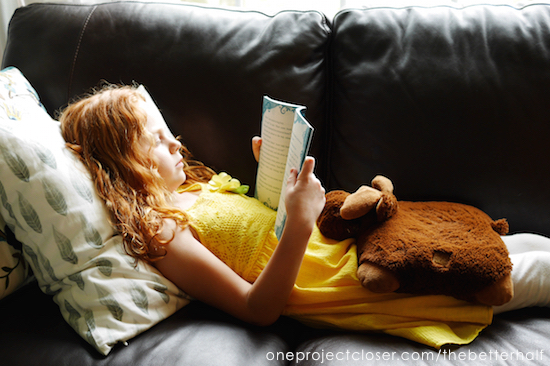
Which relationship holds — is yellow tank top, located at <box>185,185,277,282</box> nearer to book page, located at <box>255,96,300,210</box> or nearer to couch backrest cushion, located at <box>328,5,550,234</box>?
book page, located at <box>255,96,300,210</box>

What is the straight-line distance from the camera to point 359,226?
30.7 inches

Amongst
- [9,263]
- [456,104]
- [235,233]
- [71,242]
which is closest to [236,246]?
[235,233]

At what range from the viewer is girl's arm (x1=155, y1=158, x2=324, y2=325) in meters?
0.67

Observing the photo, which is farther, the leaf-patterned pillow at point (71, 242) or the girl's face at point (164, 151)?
the girl's face at point (164, 151)

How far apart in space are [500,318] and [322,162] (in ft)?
1.80

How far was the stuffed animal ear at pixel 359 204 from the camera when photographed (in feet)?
2.37

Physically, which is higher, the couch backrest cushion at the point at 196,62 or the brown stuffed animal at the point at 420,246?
the couch backrest cushion at the point at 196,62

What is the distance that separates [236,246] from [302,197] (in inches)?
8.7

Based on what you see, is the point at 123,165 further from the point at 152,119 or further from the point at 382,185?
the point at 382,185

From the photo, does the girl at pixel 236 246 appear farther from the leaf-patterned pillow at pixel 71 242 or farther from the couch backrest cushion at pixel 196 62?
the couch backrest cushion at pixel 196 62

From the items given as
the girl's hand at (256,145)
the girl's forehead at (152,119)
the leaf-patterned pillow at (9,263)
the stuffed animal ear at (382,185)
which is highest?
the girl's forehead at (152,119)

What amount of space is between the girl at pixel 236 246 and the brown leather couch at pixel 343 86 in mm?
51

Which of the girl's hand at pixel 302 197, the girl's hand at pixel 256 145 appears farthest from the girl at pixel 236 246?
the girl's hand at pixel 256 145

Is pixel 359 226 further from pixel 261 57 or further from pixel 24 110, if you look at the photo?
pixel 24 110
